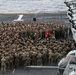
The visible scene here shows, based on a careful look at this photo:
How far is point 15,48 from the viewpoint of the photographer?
26.2 meters

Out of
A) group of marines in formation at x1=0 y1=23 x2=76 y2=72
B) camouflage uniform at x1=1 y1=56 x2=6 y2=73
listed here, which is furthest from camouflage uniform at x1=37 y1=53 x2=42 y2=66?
camouflage uniform at x1=1 y1=56 x2=6 y2=73

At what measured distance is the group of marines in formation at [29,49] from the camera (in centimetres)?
2459

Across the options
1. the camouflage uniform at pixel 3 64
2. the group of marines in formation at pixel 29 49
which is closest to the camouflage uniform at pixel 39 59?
the group of marines in formation at pixel 29 49

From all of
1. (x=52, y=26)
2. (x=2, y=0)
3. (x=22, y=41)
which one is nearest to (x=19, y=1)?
(x=2, y=0)

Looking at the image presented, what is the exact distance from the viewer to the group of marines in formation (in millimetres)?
24594

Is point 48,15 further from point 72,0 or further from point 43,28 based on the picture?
point 43,28

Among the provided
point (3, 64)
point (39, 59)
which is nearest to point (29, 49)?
point (39, 59)

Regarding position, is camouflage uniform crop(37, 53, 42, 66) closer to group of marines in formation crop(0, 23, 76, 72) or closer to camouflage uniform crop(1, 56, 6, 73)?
group of marines in formation crop(0, 23, 76, 72)

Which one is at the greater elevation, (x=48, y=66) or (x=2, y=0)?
(x=2, y=0)

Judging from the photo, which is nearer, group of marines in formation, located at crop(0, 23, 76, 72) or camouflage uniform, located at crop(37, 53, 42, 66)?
group of marines in formation, located at crop(0, 23, 76, 72)

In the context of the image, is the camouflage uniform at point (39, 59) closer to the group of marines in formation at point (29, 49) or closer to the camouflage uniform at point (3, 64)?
the group of marines in formation at point (29, 49)

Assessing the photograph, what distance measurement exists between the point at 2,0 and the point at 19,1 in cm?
428

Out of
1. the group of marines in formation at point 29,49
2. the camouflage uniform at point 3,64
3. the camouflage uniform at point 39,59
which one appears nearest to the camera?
the camouflage uniform at point 3,64

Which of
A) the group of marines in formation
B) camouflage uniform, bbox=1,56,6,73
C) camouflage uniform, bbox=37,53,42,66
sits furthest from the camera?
camouflage uniform, bbox=37,53,42,66
